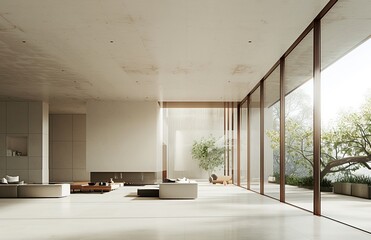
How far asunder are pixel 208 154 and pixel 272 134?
8.84m

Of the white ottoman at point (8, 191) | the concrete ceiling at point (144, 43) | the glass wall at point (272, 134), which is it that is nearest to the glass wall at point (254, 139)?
the concrete ceiling at point (144, 43)

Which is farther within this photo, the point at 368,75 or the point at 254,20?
the point at 254,20

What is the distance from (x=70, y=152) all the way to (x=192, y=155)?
935 centimetres

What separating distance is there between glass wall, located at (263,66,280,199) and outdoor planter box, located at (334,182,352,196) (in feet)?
16.8

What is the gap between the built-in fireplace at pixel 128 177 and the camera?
22031 mm

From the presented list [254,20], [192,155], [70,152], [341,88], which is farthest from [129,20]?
[70,152]

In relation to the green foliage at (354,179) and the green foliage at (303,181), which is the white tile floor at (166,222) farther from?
the green foliage at (354,179)

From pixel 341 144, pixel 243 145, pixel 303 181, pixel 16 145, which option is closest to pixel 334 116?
pixel 341 144

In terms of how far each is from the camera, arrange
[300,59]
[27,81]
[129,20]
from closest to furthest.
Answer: [129,20]
[300,59]
[27,81]

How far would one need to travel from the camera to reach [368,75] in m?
7.08

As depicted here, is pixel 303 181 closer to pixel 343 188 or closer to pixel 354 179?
pixel 343 188

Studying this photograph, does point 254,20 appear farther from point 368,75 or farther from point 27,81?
point 27,81

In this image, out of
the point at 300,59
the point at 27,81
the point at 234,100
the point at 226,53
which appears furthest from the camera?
the point at 234,100

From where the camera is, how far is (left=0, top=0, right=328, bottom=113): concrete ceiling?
29.1 ft
